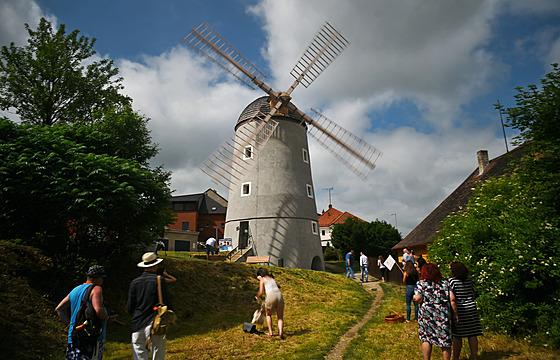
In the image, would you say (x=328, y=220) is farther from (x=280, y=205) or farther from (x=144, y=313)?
(x=144, y=313)

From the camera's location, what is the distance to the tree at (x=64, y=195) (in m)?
9.11

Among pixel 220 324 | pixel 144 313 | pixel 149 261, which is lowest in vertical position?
pixel 220 324

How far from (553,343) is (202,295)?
10729mm

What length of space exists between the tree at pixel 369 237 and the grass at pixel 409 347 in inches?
1161

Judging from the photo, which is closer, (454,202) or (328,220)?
(454,202)

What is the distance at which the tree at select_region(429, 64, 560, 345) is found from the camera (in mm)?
6242

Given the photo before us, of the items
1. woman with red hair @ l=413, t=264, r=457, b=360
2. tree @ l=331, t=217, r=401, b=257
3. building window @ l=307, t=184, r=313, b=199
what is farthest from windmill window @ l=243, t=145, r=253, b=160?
tree @ l=331, t=217, r=401, b=257

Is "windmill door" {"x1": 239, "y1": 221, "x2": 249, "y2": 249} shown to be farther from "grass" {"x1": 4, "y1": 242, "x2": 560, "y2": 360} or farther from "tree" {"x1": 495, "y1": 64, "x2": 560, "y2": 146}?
"tree" {"x1": 495, "y1": 64, "x2": 560, "y2": 146}

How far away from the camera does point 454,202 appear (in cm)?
2275

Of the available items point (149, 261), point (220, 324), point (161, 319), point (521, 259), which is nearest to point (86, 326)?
point (161, 319)

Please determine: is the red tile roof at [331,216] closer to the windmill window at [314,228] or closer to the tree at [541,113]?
the windmill window at [314,228]

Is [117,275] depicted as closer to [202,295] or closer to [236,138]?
[202,295]

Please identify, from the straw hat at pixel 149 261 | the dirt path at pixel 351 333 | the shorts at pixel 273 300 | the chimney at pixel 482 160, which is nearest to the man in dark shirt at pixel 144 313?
the straw hat at pixel 149 261

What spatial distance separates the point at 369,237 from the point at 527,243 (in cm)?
3224
